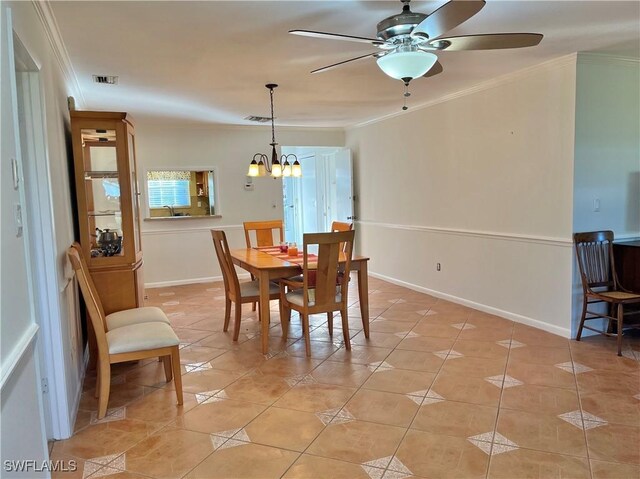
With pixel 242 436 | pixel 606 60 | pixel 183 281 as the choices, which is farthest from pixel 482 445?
pixel 183 281

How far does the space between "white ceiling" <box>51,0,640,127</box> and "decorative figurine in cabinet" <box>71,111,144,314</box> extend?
0.55 m

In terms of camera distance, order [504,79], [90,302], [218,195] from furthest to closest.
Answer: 1. [218,195]
2. [504,79]
3. [90,302]

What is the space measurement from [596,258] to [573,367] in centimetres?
110

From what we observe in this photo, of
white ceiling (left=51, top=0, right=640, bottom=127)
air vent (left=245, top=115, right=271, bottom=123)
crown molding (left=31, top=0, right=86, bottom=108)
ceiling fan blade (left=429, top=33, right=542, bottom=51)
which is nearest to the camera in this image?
ceiling fan blade (left=429, top=33, right=542, bottom=51)

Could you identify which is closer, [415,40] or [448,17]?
[448,17]

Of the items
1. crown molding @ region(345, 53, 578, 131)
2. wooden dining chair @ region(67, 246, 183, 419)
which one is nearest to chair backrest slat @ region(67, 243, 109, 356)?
wooden dining chair @ region(67, 246, 183, 419)

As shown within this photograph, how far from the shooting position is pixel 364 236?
7078 millimetres

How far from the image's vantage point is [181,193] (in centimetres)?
664

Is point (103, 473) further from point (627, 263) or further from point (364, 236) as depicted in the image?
point (364, 236)

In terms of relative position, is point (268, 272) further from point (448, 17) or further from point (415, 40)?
point (448, 17)

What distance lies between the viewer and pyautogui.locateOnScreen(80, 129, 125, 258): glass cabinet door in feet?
10.9

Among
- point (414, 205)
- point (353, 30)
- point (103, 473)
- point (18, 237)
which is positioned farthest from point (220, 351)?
point (414, 205)

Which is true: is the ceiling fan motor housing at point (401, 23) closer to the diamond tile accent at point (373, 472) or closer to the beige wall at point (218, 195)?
the diamond tile accent at point (373, 472)

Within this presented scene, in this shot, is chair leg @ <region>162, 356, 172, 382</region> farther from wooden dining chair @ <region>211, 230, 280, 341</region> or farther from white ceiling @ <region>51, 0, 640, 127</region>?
white ceiling @ <region>51, 0, 640, 127</region>
